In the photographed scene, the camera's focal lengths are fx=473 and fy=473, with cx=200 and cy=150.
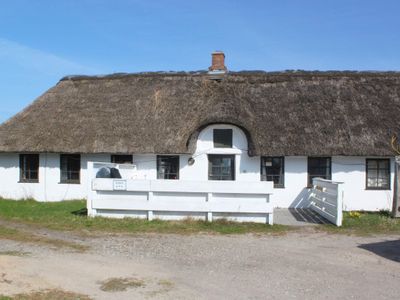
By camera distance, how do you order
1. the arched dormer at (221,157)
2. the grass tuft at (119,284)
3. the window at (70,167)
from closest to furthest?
the grass tuft at (119,284)
the arched dormer at (221,157)
the window at (70,167)

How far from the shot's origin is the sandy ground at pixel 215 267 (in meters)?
6.71

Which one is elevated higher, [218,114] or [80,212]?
[218,114]

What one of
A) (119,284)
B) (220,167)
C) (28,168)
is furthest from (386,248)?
(28,168)

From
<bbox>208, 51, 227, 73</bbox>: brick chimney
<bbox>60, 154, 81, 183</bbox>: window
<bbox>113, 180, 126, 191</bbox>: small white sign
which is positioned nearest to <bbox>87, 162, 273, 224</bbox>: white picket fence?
<bbox>113, 180, 126, 191</bbox>: small white sign

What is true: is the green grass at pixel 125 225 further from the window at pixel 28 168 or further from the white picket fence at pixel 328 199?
the window at pixel 28 168

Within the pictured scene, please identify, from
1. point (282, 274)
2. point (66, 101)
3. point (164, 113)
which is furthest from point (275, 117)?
point (282, 274)

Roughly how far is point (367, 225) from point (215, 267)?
688 centimetres

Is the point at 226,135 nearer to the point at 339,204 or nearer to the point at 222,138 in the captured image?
the point at 222,138

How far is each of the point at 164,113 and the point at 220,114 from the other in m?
2.57

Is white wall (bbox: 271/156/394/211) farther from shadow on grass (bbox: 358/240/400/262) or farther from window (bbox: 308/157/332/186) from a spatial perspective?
shadow on grass (bbox: 358/240/400/262)

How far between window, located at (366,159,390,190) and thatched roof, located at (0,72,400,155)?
3.37 feet

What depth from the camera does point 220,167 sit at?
59.6ft

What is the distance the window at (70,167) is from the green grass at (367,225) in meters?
10.4

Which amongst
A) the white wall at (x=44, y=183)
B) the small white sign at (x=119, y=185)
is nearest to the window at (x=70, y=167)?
the white wall at (x=44, y=183)
